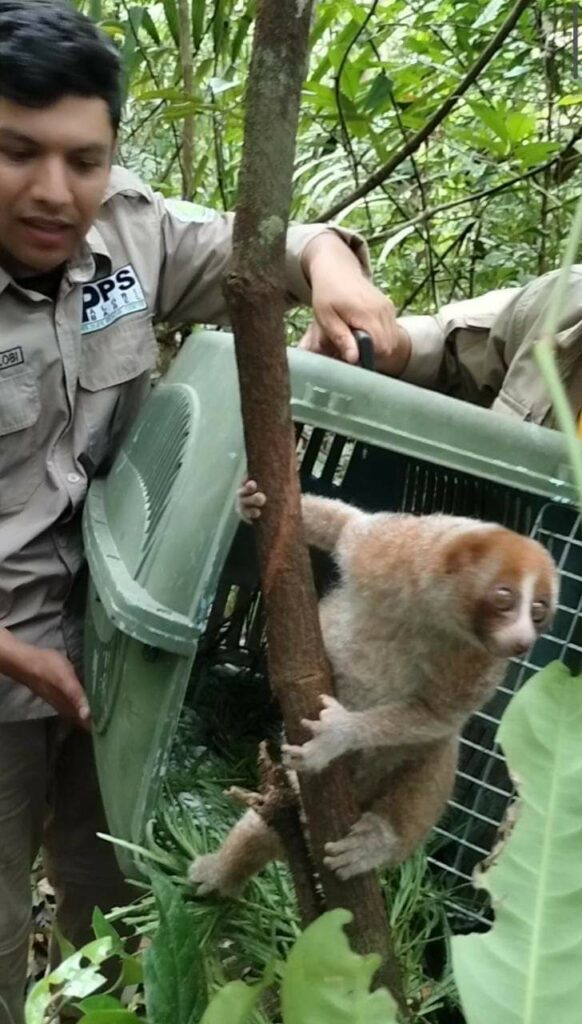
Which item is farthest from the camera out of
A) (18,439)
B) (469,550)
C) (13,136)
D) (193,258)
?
(193,258)

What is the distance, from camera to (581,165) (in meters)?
2.92

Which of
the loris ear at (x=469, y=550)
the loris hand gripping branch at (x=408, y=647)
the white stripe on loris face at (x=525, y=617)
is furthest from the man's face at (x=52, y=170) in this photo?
the white stripe on loris face at (x=525, y=617)

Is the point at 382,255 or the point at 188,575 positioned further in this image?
the point at 382,255

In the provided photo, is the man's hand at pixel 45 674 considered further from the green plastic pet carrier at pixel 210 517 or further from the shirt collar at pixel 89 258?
the shirt collar at pixel 89 258

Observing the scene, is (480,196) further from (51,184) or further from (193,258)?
(51,184)

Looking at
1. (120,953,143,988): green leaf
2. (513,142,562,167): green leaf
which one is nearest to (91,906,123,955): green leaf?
(120,953,143,988): green leaf

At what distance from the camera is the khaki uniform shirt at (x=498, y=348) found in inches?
68.7

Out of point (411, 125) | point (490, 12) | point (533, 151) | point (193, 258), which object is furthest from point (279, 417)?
point (411, 125)

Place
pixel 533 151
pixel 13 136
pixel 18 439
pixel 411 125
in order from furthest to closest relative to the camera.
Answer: pixel 411 125 < pixel 533 151 < pixel 18 439 < pixel 13 136

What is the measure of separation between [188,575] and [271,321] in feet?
1.37

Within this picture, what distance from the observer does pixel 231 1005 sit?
71 centimetres

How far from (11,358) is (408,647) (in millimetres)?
834

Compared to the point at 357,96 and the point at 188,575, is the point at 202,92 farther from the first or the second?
the point at 188,575

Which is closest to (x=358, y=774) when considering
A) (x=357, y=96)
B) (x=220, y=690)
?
(x=220, y=690)
